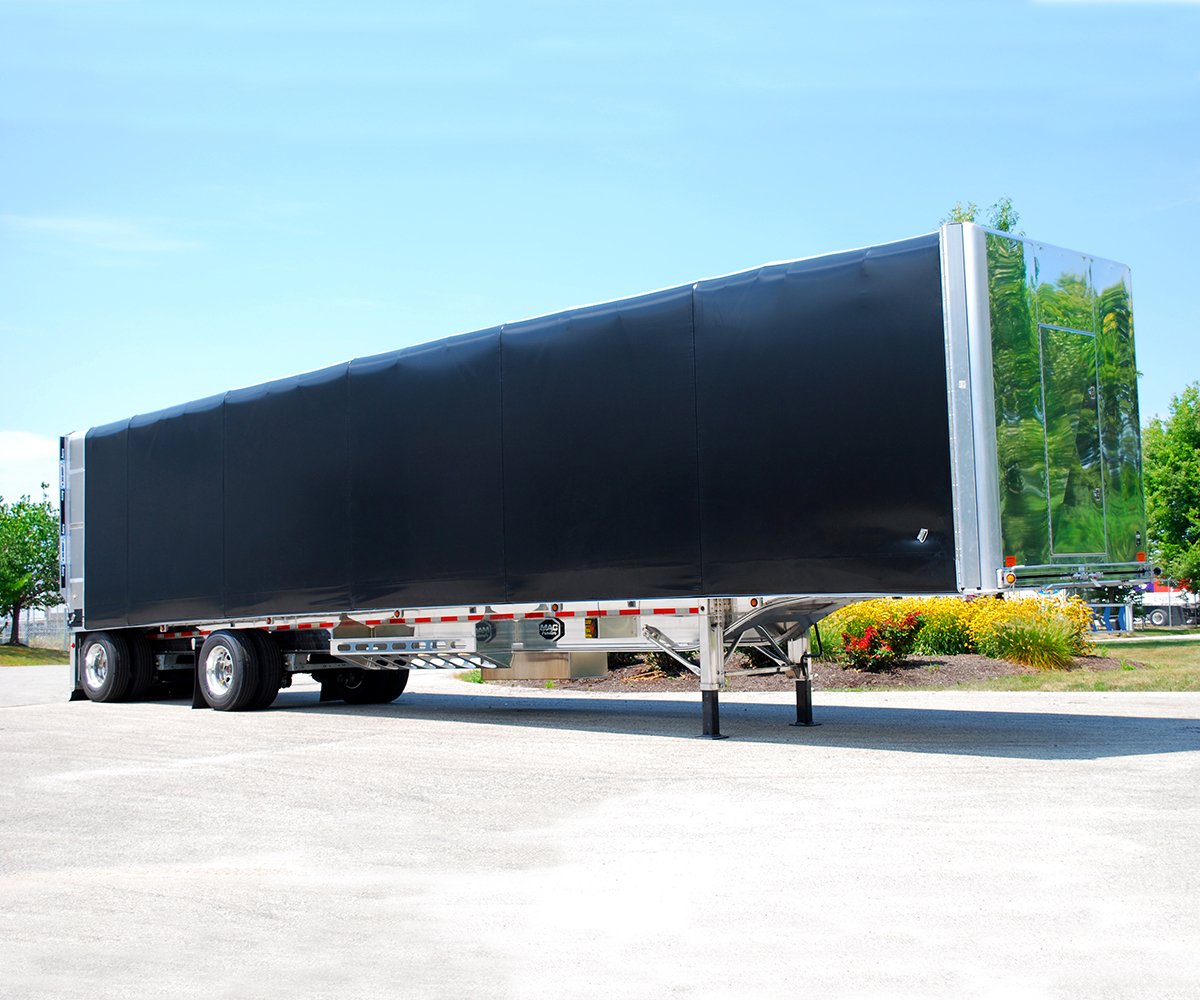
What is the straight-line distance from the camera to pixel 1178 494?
156 ft

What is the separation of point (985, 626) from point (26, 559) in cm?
5071

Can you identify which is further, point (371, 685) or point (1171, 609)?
point (1171, 609)

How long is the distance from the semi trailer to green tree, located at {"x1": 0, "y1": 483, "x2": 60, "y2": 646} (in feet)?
151

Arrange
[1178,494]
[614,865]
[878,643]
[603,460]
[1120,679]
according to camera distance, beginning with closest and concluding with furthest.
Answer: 1. [614,865]
2. [603,460]
3. [1120,679]
4. [878,643]
5. [1178,494]

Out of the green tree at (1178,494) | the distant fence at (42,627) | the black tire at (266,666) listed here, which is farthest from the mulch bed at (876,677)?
the distant fence at (42,627)

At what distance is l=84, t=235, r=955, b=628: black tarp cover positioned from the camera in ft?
35.0

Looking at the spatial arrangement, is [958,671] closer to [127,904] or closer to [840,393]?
[840,393]

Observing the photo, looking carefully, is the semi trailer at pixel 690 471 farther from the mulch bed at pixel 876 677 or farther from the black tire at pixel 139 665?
the mulch bed at pixel 876 677

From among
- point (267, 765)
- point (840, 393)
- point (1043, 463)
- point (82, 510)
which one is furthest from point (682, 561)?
point (82, 510)

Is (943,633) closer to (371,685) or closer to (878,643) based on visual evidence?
(878,643)

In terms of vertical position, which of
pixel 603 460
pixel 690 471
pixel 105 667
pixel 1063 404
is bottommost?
pixel 105 667

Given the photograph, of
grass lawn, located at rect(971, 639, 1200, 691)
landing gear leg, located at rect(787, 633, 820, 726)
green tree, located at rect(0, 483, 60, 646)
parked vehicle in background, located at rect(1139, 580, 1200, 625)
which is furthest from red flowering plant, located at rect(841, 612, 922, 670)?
green tree, located at rect(0, 483, 60, 646)

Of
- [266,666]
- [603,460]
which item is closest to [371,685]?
[266,666]

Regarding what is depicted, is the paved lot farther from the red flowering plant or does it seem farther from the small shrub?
the small shrub
